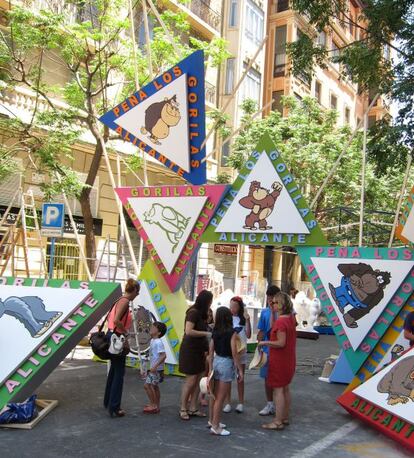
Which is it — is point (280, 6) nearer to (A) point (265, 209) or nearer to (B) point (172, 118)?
(B) point (172, 118)

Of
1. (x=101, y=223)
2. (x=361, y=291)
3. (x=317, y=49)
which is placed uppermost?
(x=317, y=49)

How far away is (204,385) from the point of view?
694 centimetres

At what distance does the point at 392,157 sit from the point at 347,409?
6.35 m

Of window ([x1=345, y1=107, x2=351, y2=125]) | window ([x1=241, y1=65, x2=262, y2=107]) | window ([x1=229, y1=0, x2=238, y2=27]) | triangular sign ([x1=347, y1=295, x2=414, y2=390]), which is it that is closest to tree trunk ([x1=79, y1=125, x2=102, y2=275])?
triangular sign ([x1=347, y1=295, x2=414, y2=390])

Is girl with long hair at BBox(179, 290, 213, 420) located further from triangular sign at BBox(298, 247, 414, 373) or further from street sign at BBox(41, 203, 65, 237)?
street sign at BBox(41, 203, 65, 237)

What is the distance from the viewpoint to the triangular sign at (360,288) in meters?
8.18

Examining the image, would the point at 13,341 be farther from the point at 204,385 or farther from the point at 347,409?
the point at 347,409

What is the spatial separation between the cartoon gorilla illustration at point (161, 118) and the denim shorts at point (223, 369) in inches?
184

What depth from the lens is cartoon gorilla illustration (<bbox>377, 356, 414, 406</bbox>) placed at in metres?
6.14

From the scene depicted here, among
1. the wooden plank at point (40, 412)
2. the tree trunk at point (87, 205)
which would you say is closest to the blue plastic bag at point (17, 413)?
the wooden plank at point (40, 412)

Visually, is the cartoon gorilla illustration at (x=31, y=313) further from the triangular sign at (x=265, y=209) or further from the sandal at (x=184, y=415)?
the triangular sign at (x=265, y=209)

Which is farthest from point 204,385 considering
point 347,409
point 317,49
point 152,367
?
point 317,49

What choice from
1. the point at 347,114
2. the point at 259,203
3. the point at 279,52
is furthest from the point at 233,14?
the point at 259,203

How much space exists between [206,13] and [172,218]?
18974 millimetres
